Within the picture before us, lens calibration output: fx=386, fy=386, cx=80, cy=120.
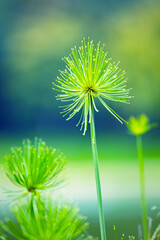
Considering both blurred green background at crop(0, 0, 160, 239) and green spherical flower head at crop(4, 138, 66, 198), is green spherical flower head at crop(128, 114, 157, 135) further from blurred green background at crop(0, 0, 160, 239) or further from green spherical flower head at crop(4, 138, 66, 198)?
blurred green background at crop(0, 0, 160, 239)

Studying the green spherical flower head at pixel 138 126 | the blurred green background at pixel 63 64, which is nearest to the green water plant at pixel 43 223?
the green spherical flower head at pixel 138 126

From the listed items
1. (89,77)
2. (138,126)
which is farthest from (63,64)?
(89,77)

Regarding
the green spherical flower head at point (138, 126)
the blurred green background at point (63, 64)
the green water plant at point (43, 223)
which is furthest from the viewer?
the blurred green background at point (63, 64)

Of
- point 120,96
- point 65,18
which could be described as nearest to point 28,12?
point 65,18

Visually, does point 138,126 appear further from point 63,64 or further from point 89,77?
point 63,64

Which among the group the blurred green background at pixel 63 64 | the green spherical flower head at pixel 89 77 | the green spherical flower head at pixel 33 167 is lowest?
the green spherical flower head at pixel 33 167

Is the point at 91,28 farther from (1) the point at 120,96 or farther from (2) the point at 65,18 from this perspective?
(1) the point at 120,96

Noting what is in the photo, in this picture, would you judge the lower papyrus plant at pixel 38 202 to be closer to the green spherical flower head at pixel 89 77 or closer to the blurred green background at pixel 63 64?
the green spherical flower head at pixel 89 77
